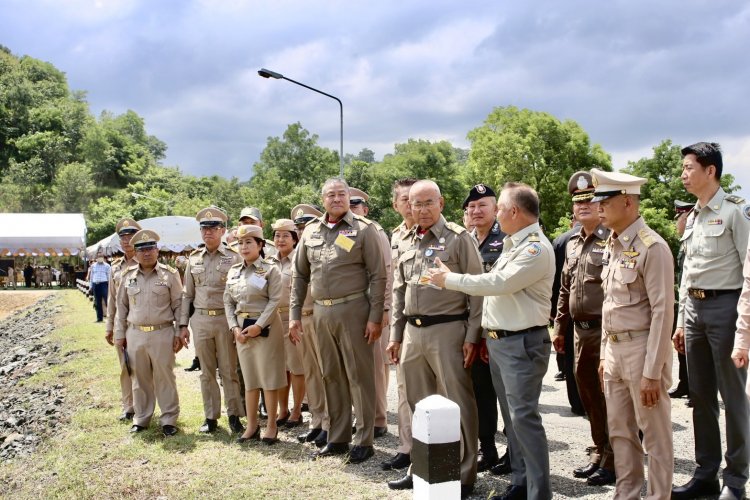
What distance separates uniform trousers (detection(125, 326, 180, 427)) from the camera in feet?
24.5

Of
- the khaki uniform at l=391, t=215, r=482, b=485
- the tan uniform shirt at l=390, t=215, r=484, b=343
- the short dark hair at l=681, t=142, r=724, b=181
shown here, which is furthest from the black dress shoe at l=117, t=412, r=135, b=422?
the short dark hair at l=681, t=142, r=724, b=181

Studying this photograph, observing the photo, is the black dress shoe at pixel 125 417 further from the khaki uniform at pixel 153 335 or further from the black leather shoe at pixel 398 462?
the black leather shoe at pixel 398 462

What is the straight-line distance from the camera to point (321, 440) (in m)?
6.56

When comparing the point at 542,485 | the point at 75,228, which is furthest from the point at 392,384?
the point at 75,228

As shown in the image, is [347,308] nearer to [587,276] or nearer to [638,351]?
[587,276]

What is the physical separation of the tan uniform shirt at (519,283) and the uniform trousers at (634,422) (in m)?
0.55

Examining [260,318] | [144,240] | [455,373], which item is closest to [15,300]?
[144,240]

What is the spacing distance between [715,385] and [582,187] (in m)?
1.84

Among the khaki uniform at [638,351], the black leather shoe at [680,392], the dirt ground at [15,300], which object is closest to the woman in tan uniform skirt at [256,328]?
the khaki uniform at [638,351]

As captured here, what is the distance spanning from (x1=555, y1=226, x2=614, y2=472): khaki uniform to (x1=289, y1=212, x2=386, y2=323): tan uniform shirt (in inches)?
65.2

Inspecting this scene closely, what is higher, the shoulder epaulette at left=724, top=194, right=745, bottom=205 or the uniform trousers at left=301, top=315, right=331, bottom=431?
the shoulder epaulette at left=724, top=194, right=745, bottom=205

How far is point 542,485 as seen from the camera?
4.30m

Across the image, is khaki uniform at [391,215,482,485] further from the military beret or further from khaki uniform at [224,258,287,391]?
khaki uniform at [224,258,287,391]

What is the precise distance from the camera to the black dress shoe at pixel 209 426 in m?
7.30
